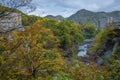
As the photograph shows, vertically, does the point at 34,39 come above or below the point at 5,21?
below

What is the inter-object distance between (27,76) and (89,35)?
78580 mm

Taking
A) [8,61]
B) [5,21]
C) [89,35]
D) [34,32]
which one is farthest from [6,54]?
[89,35]

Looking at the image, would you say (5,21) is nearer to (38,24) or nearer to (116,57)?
(116,57)

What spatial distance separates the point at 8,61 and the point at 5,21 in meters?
1.66

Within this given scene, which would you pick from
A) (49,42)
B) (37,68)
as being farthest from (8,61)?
(49,42)

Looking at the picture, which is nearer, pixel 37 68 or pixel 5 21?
pixel 5 21

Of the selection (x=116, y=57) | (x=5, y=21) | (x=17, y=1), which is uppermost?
(x=17, y=1)

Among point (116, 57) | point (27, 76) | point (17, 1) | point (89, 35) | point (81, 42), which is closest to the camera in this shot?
point (17, 1)

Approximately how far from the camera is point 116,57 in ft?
66.9

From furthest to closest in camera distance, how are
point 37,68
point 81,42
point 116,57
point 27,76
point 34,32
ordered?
point 81,42
point 34,32
point 37,68
point 27,76
point 116,57

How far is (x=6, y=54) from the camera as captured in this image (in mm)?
11766

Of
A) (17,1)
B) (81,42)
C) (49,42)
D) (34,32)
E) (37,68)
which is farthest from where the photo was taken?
(81,42)

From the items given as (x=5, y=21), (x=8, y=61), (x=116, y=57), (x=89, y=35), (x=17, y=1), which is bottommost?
(x=89, y=35)

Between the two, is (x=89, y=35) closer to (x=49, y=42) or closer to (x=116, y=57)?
(x=49, y=42)
